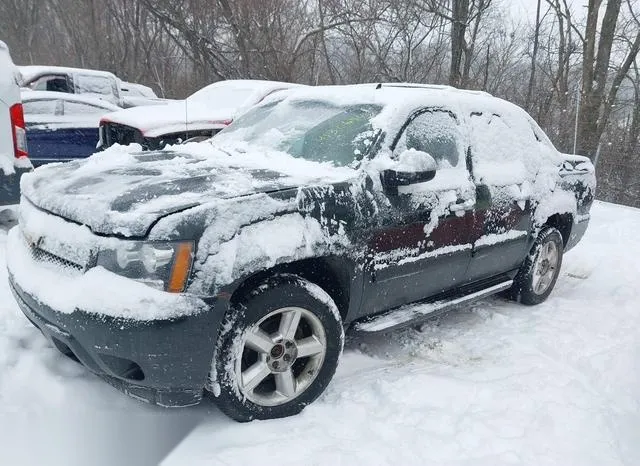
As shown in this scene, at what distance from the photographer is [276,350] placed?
9.30 ft

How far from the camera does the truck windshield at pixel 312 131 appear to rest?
11.3 feet

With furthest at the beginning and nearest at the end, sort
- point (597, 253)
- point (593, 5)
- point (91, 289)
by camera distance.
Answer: point (593, 5), point (597, 253), point (91, 289)

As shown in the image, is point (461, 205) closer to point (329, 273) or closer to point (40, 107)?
point (329, 273)

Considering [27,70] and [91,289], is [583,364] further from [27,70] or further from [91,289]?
[27,70]

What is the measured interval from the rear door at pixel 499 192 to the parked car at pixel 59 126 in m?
6.46

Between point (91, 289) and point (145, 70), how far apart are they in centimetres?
2615

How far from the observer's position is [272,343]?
9.18ft

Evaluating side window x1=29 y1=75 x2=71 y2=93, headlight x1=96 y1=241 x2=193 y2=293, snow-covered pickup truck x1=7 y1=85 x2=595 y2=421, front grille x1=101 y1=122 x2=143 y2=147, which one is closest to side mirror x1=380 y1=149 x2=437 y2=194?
snow-covered pickup truck x1=7 y1=85 x2=595 y2=421

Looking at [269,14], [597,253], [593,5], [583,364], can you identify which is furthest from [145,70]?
[583,364]

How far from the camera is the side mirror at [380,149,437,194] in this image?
3189 millimetres

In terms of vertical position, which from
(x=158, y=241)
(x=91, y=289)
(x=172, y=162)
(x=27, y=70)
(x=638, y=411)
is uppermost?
(x=27, y=70)

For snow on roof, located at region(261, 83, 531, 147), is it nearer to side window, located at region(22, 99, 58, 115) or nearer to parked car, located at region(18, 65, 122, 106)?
side window, located at region(22, 99, 58, 115)

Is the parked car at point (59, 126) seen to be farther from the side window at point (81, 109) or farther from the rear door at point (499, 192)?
the rear door at point (499, 192)

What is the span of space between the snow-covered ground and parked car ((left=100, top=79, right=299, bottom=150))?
3.46 meters
